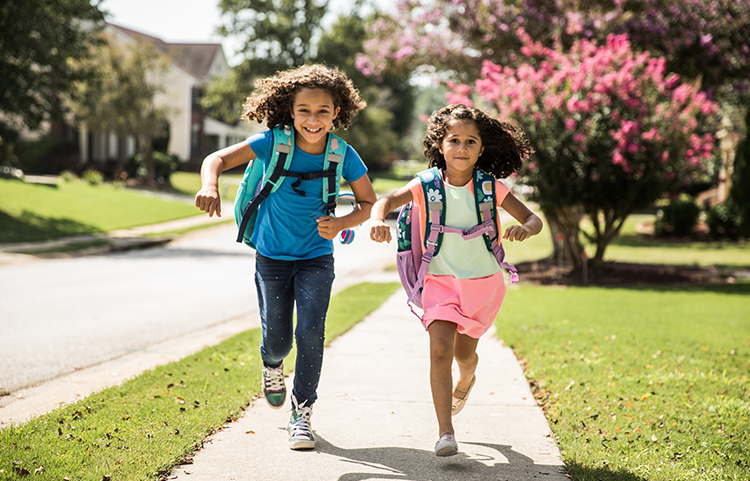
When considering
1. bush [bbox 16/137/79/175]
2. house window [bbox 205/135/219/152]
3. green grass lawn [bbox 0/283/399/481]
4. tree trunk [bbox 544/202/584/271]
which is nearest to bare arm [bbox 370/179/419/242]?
green grass lawn [bbox 0/283/399/481]

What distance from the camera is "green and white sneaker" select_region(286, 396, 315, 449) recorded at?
364 centimetres

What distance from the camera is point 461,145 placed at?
373cm

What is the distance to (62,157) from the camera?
40.5 meters

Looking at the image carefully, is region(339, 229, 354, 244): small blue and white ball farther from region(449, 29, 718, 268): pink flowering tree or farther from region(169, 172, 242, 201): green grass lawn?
region(169, 172, 242, 201): green grass lawn

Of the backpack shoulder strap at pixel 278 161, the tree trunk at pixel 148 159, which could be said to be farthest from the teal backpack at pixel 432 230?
the tree trunk at pixel 148 159

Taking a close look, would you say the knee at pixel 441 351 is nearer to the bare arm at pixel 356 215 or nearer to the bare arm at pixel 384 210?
the bare arm at pixel 384 210

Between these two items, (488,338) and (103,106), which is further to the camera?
(103,106)

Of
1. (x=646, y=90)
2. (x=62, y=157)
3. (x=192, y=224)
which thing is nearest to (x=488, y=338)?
(x=646, y=90)

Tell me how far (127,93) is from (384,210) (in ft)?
110

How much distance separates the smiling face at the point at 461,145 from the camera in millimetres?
3719

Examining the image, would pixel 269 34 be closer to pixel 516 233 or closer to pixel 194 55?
pixel 194 55

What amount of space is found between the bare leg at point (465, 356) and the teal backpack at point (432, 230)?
1.07 feet

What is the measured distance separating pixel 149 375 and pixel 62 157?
39137mm

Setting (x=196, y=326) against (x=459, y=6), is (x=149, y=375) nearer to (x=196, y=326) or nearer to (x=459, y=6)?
(x=196, y=326)
